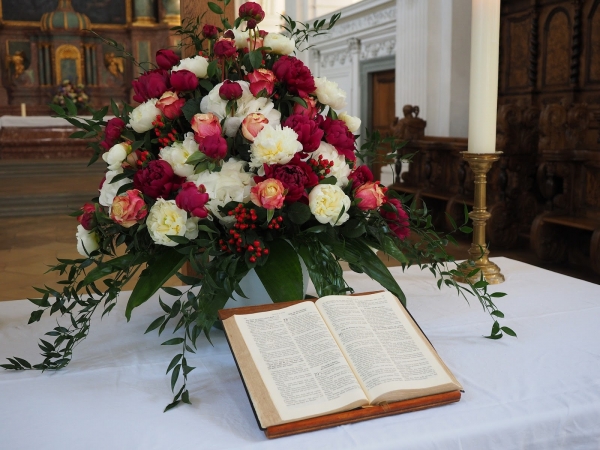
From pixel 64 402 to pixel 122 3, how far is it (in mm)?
13925

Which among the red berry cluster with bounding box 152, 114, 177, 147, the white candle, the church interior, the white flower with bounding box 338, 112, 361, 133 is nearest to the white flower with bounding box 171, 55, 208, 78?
the red berry cluster with bounding box 152, 114, 177, 147

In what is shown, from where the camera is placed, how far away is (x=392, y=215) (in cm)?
143

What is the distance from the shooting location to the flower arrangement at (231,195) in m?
1.21

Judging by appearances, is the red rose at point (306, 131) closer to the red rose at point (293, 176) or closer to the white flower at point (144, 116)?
the red rose at point (293, 176)

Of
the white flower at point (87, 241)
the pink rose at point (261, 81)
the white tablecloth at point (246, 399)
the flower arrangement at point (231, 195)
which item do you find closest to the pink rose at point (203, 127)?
the flower arrangement at point (231, 195)

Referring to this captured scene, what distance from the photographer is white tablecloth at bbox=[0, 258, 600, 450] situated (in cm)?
99

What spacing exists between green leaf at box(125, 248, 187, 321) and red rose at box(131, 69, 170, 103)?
33cm

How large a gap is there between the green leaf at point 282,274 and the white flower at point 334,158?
0.18 meters

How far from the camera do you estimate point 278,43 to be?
1.41 meters

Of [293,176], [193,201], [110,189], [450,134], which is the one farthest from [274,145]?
[450,134]

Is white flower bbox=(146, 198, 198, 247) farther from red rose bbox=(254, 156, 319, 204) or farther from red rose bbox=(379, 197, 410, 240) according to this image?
red rose bbox=(379, 197, 410, 240)

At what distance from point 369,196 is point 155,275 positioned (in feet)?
1.43

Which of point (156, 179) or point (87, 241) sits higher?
point (156, 179)

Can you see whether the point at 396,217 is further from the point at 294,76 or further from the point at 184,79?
the point at 184,79
